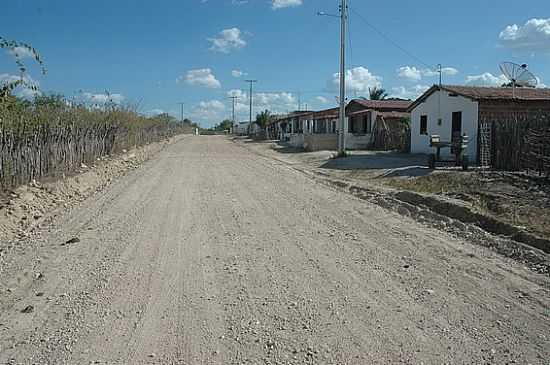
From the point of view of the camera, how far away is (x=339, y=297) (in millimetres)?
6035

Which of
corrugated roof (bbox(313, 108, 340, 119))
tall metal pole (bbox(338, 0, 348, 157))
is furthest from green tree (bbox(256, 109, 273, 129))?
tall metal pole (bbox(338, 0, 348, 157))

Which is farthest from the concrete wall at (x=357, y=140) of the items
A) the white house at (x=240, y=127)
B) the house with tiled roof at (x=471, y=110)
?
the white house at (x=240, y=127)

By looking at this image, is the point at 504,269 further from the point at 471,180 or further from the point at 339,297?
the point at 471,180

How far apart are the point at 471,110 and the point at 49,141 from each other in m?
17.8

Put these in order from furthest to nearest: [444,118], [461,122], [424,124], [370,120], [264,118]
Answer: [264,118] → [370,120] → [424,124] → [444,118] → [461,122]

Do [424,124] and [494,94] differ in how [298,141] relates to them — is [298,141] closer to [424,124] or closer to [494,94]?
[424,124]

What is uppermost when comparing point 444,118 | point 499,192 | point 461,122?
point 444,118

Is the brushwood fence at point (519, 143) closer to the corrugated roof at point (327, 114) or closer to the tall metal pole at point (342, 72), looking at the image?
A: the tall metal pole at point (342, 72)

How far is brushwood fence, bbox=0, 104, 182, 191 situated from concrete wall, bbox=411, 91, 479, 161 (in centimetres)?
1619

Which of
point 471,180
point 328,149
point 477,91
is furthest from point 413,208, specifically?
point 328,149

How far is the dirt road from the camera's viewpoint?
15.3 ft

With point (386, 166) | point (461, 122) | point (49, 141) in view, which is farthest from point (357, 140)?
point (49, 141)

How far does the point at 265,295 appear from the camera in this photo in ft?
20.0

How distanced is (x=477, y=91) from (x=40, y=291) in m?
23.7
